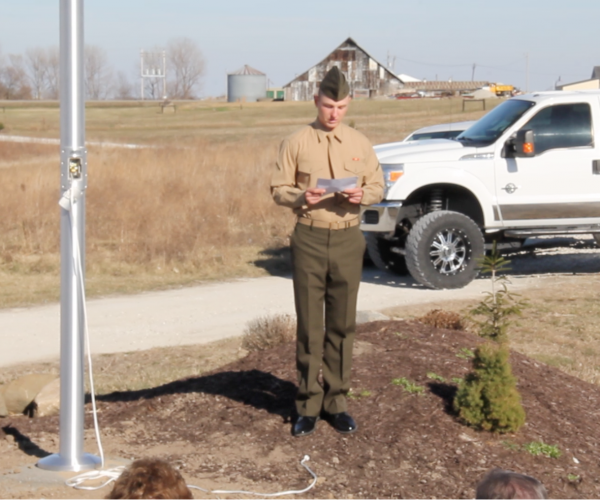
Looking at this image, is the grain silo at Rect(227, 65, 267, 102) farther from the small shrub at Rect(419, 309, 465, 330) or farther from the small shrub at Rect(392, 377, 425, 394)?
the small shrub at Rect(392, 377, 425, 394)

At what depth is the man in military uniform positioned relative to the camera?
4957mm

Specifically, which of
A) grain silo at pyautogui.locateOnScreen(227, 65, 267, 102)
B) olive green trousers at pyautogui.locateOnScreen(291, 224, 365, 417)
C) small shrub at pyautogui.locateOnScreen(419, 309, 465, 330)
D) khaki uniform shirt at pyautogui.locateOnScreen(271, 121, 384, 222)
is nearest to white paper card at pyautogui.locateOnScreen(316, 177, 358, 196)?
khaki uniform shirt at pyautogui.locateOnScreen(271, 121, 384, 222)

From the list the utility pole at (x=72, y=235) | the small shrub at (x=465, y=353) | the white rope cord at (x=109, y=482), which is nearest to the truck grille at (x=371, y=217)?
the small shrub at (x=465, y=353)

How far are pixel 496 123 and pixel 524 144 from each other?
0.77 meters

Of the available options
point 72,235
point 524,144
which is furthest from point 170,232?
point 72,235

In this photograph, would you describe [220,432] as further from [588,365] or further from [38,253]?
[38,253]

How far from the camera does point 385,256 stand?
40.1 feet

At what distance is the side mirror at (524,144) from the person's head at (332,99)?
619 centimetres

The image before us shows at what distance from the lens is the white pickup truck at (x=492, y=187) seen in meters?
10.9

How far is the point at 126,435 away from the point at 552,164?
732cm

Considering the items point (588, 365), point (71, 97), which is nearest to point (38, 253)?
point (588, 365)

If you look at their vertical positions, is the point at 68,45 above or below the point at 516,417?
above

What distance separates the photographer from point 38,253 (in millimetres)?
13047

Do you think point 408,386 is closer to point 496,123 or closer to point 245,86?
point 496,123
